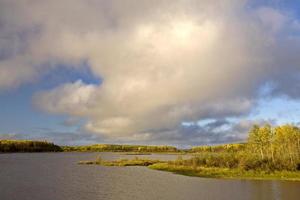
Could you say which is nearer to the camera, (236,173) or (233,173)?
(236,173)

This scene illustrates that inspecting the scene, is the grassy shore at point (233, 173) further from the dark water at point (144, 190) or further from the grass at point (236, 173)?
the dark water at point (144, 190)

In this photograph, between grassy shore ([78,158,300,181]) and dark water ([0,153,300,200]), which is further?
grassy shore ([78,158,300,181])

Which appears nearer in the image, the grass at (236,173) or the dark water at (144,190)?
the dark water at (144,190)

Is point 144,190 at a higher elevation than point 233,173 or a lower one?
lower

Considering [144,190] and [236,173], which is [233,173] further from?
[144,190]

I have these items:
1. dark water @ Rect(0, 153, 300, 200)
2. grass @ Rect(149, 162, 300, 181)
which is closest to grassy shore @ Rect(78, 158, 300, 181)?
grass @ Rect(149, 162, 300, 181)

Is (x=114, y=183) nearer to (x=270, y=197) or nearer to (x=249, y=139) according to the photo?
(x=270, y=197)

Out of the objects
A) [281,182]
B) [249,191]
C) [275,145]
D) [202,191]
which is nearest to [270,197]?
[249,191]

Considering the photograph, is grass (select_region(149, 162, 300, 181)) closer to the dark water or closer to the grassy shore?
the grassy shore

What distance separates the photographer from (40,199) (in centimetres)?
4272

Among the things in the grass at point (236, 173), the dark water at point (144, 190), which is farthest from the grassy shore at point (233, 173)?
the dark water at point (144, 190)

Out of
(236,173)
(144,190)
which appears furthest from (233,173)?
(144,190)

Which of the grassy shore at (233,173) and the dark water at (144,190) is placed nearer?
the dark water at (144,190)

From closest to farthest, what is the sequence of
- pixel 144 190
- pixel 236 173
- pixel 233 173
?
pixel 144 190 → pixel 236 173 → pixel 233 173
